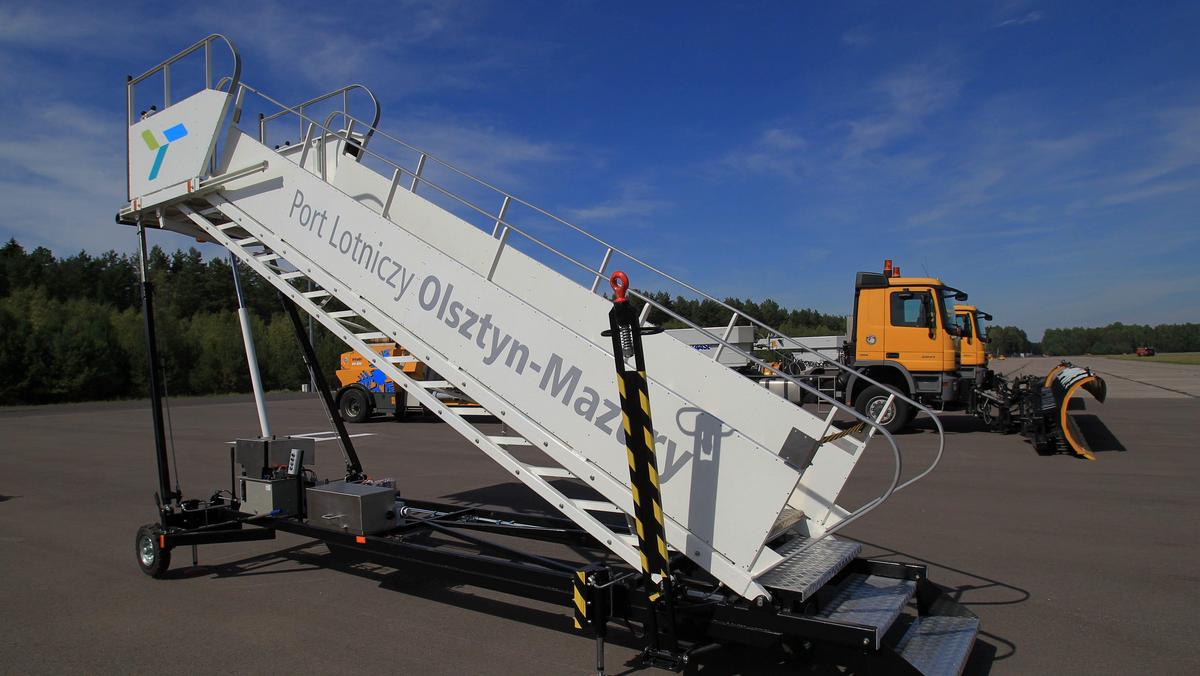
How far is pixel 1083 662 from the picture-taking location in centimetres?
411

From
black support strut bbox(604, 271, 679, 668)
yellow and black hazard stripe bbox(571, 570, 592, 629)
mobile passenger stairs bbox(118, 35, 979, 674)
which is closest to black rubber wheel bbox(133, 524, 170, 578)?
mobile passenger stairs bbox(118, 35, 979, 674)

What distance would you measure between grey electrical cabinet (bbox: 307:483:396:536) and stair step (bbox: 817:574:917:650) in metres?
3.32

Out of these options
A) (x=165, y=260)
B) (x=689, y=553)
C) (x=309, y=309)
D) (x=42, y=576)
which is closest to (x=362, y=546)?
(x=309, y=309)

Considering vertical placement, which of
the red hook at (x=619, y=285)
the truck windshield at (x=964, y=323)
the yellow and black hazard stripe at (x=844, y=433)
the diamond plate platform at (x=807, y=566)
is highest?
the truck windshield at (x=964, y=323)

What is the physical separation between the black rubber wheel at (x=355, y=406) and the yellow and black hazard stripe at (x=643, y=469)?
18648 millimetres

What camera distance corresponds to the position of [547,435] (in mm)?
4105

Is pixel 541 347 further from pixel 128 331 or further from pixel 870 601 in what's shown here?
pixel 128 331

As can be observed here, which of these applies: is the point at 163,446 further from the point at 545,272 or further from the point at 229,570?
the point at 545,272

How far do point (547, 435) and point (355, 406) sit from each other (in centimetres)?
1841

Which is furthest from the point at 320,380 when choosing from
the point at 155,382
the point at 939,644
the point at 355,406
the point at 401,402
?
the point at 355,406

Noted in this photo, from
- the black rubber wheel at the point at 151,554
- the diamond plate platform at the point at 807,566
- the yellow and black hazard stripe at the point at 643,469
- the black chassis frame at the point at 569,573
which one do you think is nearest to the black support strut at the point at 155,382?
the black chassis frame at the point at 569,573

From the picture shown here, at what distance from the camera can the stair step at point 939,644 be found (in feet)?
11.2

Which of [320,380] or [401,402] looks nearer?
[320,380]

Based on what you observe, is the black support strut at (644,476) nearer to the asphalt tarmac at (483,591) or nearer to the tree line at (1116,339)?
the asphalt tarmac at (483,591)
